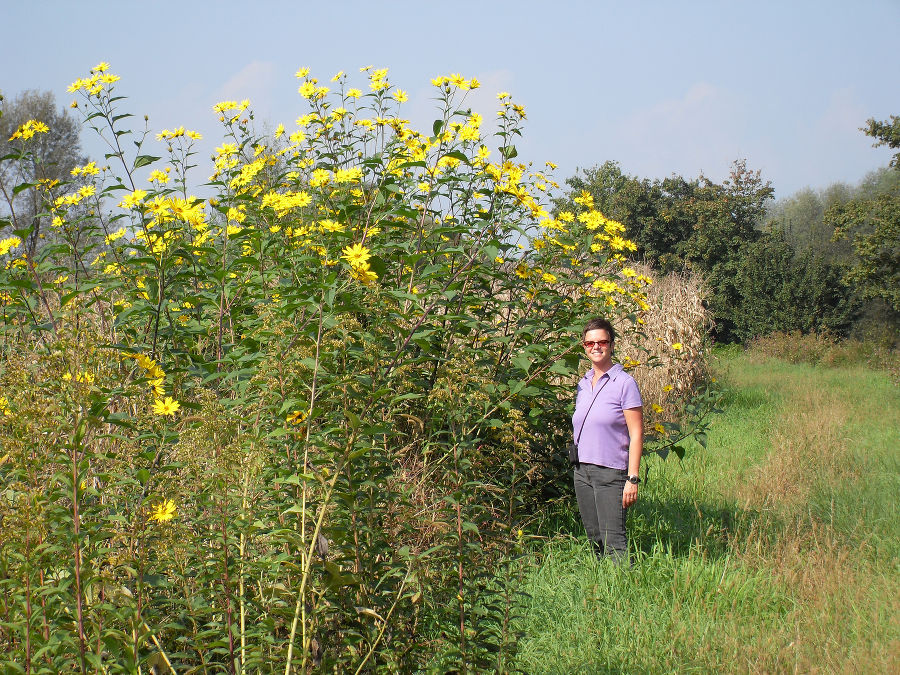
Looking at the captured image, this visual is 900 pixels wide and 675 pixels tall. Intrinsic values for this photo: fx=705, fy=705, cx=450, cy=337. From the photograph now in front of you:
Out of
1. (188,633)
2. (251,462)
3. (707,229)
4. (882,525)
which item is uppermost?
(707,229)

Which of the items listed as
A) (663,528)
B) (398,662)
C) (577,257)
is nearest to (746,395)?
(663,528)

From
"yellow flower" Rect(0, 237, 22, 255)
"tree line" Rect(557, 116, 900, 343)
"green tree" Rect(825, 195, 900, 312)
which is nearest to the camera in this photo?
"yellow flower" Rect(0, 237, 22, 255)

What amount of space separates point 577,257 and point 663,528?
183 cm

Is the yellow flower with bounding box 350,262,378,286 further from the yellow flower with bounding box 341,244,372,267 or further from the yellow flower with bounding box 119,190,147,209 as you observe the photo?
the yellow flower with bounding box 119,190,147,209

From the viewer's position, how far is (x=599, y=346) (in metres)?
3.78

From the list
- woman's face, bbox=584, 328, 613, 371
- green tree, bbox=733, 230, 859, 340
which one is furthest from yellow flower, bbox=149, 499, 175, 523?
green tree, bbox=733, 230, 859, 340

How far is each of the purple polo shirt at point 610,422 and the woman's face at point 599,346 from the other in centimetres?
9

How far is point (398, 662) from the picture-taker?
198 centimetres

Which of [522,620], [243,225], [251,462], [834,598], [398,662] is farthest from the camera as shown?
[243,225]

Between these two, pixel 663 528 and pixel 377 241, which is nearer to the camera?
pixel 377 241

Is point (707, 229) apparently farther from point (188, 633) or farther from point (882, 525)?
point (188, 633)

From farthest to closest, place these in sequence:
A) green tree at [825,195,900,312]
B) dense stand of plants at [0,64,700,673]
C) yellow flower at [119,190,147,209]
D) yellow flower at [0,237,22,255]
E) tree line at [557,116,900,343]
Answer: tree line at [557,116,900,343] → green tree at [825,195,900,312] → yellow flower at [0,237,22,255] → yellow flower at [119,190,147,209] → dense stand of plants at [0,64,700,673]

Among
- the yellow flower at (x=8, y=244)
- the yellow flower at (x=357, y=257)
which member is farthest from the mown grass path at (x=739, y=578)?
the yellow flower at (x=8, y=244)

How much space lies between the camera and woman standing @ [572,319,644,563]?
3781 millimetres
